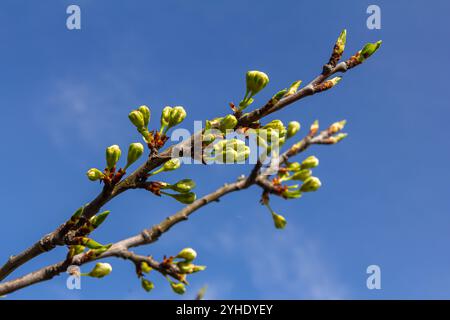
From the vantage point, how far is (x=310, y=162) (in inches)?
122

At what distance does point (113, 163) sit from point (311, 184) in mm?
1968

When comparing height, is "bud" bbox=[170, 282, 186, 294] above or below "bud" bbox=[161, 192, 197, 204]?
below

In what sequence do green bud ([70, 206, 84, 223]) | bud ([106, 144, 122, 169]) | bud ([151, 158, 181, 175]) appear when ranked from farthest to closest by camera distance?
bud ([151, 158, 181, 175]), bud ([106, 144, 122, 169]), green bud ([70, 206, 84, 223])

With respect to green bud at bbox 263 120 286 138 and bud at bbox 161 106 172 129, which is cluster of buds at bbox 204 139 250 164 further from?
bud at bbox 161 106 172 129

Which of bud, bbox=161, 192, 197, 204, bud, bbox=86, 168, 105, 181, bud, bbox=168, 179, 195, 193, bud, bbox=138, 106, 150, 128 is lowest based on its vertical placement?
bud, bbox=161, 192, 197, 204

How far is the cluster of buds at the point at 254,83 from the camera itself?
446cm

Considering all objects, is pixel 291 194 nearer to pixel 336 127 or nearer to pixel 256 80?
pixel 336 127

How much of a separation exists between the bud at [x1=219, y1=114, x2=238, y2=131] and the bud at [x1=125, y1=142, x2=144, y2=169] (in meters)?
0.76

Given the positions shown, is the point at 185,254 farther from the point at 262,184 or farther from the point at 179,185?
the point at 179,185

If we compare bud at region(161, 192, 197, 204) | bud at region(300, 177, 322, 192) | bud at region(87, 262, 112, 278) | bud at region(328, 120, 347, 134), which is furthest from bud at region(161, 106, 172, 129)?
bud at region(328, 120, 347, 134)

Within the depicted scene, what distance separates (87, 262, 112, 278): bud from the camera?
12.9ft

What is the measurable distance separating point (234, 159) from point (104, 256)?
1302 mm

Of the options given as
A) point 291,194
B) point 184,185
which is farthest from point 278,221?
point 184,185
